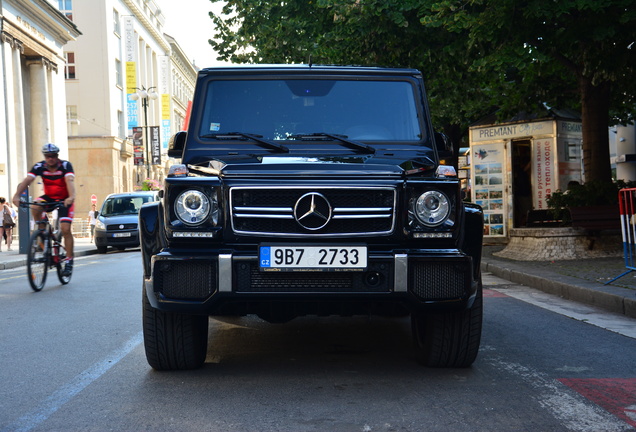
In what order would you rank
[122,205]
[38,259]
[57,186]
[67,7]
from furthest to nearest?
[67,7] < [122,205] < [57,186] < [38,259]

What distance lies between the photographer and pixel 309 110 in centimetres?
571

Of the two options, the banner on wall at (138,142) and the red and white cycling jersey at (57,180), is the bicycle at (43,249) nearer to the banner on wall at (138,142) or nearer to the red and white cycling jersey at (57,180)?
the red and white cycling jersey at (57,180)

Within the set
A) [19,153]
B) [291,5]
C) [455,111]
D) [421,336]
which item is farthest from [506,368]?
[19,153]

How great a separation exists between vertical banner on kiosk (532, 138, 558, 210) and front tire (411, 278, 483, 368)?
15.1 m

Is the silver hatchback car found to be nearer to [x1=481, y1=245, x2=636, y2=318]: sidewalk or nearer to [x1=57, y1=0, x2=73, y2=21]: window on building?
[x1=481, y1=245, x2=636, y2=318]: sidewalk

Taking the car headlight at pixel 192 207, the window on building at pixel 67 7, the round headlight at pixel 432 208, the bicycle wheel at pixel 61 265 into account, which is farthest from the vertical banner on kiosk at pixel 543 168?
the window on building at pixel 67 7

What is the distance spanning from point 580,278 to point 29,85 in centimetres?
3510

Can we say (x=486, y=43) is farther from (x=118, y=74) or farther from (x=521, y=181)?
(x=118, y=74)

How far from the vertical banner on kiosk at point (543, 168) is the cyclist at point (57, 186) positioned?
476 inches

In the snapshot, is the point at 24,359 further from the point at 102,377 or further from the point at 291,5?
the point at 291,5

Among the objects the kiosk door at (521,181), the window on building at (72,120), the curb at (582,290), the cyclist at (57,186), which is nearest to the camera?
the curb at (582,290)

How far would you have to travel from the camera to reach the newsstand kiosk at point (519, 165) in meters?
19.5

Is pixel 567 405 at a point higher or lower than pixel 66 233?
lower

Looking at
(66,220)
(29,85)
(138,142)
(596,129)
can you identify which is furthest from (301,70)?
(138,142)
